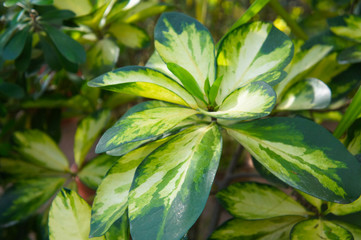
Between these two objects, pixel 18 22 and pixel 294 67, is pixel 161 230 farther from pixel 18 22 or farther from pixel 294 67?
pixel 18 22

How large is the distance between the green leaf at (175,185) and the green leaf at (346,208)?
0.23 m

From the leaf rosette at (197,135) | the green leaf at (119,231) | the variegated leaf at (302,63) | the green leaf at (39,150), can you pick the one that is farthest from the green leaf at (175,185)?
the green leaf at (39,150)

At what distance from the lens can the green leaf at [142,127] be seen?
358mm

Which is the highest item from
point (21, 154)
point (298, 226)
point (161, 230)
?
point (161, 230)

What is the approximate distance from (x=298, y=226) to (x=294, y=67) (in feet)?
0.96

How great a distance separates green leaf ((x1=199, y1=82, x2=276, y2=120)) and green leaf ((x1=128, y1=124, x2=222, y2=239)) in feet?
0.15

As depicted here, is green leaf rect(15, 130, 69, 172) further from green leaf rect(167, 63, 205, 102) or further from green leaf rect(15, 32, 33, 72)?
green leaf rect(167, 63, 205, 102)

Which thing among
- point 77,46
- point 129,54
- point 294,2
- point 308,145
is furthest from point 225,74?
point 294,2

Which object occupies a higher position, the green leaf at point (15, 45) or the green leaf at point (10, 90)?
the green leaf at point (15, 45)

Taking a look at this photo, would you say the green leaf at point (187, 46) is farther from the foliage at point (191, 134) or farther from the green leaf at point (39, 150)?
the green leaf at point (39, 150)

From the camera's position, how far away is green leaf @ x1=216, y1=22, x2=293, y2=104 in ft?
1.45

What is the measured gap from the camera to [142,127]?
0.38 metres

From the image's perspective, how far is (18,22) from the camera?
0.62 meters

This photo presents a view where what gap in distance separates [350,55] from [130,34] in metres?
0.49
